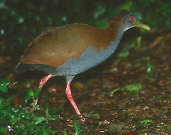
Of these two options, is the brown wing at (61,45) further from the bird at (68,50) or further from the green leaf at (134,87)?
the green leaf at (134,87)

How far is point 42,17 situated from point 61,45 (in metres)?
2.69

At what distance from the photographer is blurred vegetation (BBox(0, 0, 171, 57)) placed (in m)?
6.91

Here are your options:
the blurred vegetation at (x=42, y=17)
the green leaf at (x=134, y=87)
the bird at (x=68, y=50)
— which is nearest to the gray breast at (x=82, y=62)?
the bird at (x=68, y=50)

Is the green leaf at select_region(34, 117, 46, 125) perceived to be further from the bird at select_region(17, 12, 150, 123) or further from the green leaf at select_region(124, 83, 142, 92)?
the green leaf at select_region(124, 83, 142, 92)

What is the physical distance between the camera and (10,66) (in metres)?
6.50

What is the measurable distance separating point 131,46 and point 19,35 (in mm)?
2181

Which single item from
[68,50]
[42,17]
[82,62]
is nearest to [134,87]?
[82,62]

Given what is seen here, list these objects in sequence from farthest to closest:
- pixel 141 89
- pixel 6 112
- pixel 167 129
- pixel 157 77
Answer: pixel 157 77, pixel 141 89, pixel 167 129, pixel 6 112

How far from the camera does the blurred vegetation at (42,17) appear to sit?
6.91m

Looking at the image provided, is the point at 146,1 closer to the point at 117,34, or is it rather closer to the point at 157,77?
the point at 157,77

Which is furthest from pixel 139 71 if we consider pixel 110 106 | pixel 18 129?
pixel 18 129

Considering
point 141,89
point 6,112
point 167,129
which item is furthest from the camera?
point 141,89

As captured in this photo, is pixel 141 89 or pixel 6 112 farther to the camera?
pixel 141 89

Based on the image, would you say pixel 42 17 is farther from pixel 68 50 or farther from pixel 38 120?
pixel 38 120
